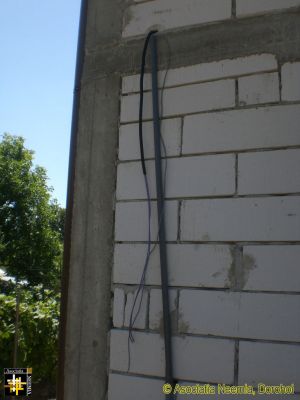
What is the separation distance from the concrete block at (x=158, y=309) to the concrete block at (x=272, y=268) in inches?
16.0

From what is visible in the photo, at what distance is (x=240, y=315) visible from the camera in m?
2.40

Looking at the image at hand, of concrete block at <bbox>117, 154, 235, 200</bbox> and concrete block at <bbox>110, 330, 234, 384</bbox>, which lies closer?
concrete block at <bbox>110, 330, 234, 384</bbox>

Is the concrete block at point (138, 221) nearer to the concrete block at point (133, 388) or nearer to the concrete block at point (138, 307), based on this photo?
the concrete block at point (138, 307)

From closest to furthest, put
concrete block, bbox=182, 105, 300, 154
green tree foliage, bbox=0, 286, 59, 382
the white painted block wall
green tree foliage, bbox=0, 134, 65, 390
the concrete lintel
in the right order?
the white painted block wall
concrete block, bbox=182, 105, 300, 154
the concrete lintel
green tree foliage, bbox=0, 286, 59, 382
green tree foliage, bbox=0, 134, 65, 390

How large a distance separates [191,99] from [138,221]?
78cm

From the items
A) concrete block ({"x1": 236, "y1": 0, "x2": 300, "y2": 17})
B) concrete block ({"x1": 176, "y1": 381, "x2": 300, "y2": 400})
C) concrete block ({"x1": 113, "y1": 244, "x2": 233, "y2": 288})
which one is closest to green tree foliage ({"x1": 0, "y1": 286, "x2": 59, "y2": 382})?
concrete block ({"x1": 113, "y1": 244, "x2": 233, "y2": 288})

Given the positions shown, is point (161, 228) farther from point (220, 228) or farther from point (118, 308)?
point (118, 308)

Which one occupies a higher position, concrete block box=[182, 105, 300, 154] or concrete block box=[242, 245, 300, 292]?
concrete block box=[182, 105, 300, 154]

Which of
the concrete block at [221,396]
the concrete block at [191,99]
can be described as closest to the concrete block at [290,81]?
the concrete block at [191,99]

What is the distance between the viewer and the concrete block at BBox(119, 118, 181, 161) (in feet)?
8.95

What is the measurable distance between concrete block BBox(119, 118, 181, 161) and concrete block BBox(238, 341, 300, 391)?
1.15m

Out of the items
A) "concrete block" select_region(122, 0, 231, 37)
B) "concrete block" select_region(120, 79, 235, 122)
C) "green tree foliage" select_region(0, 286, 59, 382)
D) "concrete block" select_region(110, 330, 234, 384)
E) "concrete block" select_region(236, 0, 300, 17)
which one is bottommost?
"green tree foliage" select_region(0, 286, 59, 382)

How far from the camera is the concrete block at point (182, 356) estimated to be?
2400 millimetres

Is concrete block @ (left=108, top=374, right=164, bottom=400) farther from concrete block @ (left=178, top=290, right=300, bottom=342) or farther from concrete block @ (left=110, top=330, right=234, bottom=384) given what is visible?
concrete block @ (left=178, top=290, right=300, bottom=342)
